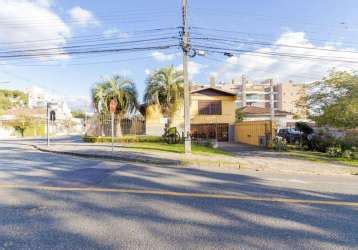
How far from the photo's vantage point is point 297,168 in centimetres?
1239

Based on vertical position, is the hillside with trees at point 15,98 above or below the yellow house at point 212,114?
above

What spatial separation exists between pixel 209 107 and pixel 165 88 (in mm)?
6283

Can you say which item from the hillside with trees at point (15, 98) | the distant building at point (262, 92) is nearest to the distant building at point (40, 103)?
the hillside with trees at point (15, 98)

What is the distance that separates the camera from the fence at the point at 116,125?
1010 inches

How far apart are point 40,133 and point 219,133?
38.0 metres

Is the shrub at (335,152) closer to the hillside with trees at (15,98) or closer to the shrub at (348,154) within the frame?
the shrub at (348,154)

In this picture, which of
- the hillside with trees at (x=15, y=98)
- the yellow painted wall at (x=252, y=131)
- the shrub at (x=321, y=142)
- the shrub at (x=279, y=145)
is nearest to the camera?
the shrub at (x=279, y=145)

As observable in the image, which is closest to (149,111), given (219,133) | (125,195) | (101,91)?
(101,91)

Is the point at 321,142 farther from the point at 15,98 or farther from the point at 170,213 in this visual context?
the point at 15,98

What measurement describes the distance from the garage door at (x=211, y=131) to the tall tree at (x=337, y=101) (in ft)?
36.3

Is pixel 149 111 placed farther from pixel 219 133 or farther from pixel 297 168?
pixel 297 168

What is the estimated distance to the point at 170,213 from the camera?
197 inches

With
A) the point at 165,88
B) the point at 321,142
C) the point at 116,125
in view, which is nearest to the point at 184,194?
the point at 321,142

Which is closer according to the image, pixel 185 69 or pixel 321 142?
pixel 185 69
